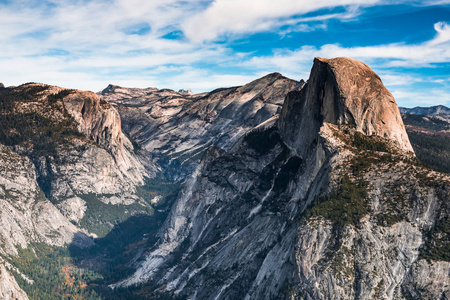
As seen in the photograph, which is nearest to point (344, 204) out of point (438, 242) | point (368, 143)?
point (438, 242)

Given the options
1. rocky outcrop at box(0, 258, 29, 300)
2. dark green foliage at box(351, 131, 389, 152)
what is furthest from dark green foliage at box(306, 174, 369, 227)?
rocky outcrop at box(0, 258, 29, 300)

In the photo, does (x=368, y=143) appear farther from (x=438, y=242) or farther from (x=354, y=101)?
(x=438, y=242)

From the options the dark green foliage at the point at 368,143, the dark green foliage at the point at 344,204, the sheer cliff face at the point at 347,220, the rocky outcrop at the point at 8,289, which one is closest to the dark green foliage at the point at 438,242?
the sheer cliff face at the point at 347,220

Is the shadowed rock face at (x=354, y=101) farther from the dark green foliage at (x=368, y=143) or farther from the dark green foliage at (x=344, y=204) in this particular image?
the dark green foliage at (x=344, y=204)

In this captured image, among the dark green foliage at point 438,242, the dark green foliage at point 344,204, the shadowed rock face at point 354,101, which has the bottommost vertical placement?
the dark green foliage at point 438,242

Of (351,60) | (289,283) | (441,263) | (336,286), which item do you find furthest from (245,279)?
(351,60)

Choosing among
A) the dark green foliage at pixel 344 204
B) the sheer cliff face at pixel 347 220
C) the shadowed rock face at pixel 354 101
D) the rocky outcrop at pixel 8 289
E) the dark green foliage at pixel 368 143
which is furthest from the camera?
the shadowed rock face at pixel 354 101
